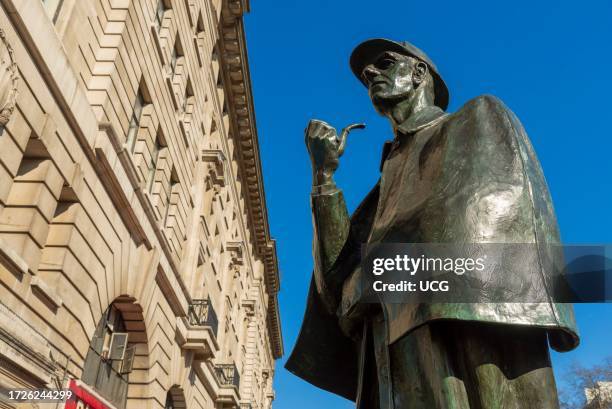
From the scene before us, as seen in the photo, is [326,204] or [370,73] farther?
[370,73]

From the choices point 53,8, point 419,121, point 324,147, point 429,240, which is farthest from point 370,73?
point 53,8

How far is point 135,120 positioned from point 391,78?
14.1m

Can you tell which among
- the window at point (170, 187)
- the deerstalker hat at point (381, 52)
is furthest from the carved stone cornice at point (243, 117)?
the deerstalker hat at point (381, 52)

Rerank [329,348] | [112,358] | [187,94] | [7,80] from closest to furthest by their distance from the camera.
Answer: [329,348], [7,80], [112,358], [187,94]

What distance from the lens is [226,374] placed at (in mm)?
29875

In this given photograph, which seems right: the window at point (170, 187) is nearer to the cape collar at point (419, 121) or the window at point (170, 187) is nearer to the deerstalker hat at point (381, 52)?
the deerstalker hat at point (381, 52)

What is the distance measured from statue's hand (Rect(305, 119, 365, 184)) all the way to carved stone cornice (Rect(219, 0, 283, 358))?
26599 millimetres

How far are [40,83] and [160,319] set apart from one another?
9.60m

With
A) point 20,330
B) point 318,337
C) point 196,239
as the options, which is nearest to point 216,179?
point 196,239

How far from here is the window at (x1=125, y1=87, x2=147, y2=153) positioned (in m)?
15.6

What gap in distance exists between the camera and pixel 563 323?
188 centimetres

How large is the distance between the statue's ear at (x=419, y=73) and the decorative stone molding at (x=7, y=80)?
25.3 feet
